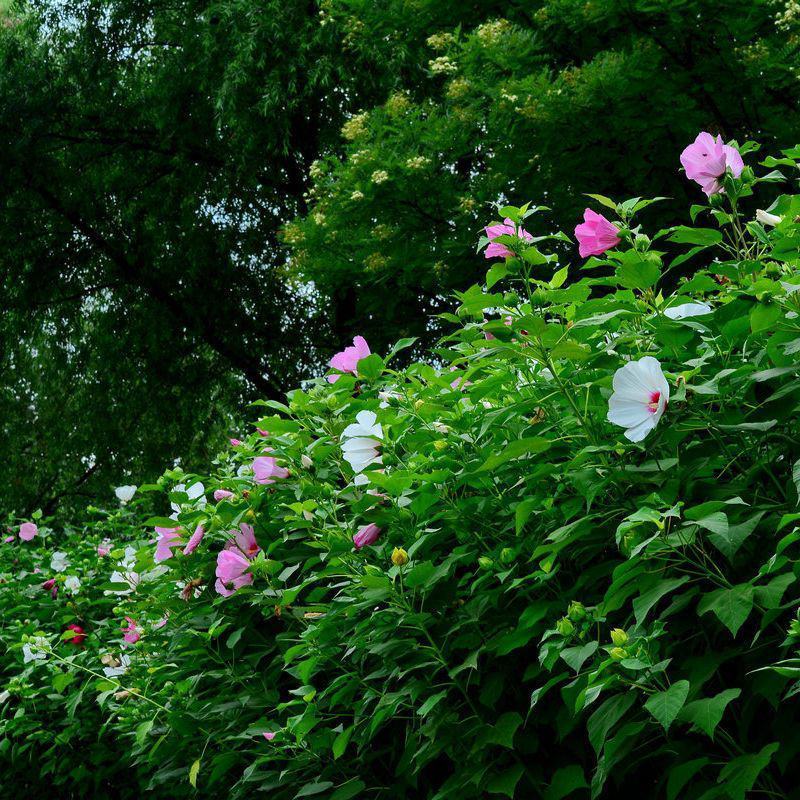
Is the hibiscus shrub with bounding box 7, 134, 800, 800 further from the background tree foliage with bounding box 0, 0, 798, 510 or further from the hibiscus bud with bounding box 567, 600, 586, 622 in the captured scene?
the background tree foliage with bounding box 0, 0, 798, 510

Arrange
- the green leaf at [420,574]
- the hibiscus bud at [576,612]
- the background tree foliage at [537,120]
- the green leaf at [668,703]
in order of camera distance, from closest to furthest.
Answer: the green leaf at [668,703] < the hibiscus bud at [576,612] < the green leaf at [420,574] < the background tree foliage at [537,120]

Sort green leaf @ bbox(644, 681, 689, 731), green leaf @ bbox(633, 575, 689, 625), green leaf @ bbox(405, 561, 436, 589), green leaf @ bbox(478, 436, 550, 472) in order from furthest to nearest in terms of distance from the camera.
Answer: green leaf @ bbox(405, 561, 436, 589) → green leaf @ bbox(478, 436, 550, 472) → green leaf @ bbox(633, 575, 689, 625) → green leaf @ bbox(644, 681, 689, 731)

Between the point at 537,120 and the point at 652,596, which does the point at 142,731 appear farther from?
the point at 537,120

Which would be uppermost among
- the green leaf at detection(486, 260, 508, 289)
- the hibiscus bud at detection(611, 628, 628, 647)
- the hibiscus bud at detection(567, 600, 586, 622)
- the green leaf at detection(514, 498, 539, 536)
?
the green leaf at detection(486, 260, 508, 289)

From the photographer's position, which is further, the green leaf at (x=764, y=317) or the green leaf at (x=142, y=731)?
the green leaf at (x=142, y=731)

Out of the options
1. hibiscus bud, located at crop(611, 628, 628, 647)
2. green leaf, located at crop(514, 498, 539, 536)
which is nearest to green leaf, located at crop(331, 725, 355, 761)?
green leaf, located at crop(514, 498, 539, 536)

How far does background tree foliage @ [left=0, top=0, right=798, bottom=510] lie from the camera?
6.78 metres

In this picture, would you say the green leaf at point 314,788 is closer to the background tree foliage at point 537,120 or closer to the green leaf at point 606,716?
the green leaf at point 606,716

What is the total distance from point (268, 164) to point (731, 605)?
35.9ft

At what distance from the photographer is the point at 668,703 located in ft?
4.66

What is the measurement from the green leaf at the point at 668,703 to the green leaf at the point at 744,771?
0.41 feet

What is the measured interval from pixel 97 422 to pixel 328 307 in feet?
10.2

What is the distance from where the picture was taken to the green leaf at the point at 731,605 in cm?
143

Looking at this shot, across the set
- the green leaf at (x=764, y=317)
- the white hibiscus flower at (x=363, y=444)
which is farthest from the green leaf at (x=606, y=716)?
the white hibiscus flower at (x=363, y=444)
